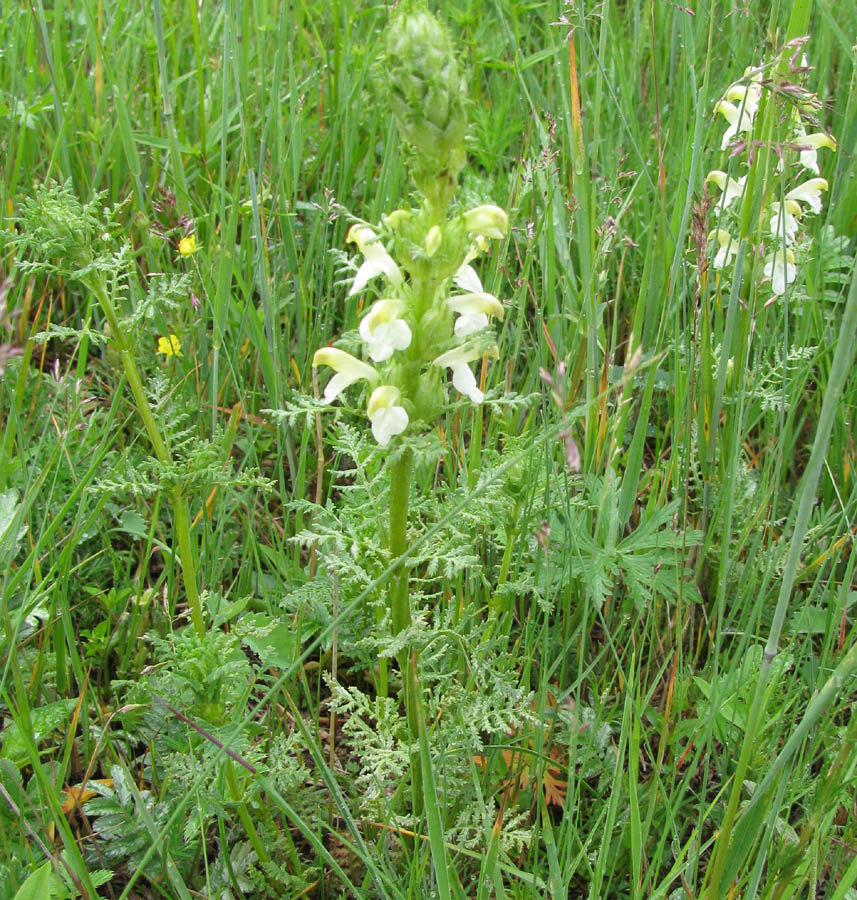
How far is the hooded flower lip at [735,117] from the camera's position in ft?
7.80

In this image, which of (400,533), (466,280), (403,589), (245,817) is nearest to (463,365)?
(466,280)

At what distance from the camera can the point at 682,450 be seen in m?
2.31

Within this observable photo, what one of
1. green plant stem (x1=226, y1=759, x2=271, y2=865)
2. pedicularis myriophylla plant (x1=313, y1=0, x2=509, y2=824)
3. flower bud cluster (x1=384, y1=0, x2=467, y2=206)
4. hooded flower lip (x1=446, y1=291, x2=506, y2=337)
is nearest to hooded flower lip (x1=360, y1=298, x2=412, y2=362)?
pedicularis myriophylla plant (x1=313, y1=0, x2=509, y2=824)

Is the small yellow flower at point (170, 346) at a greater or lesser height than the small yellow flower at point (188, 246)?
lesser

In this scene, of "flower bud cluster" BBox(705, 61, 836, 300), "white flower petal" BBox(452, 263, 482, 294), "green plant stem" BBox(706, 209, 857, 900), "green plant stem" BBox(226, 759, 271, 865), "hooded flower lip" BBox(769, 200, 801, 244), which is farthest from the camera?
"hooded flower lip" BBox(769, 200, 801, 244)

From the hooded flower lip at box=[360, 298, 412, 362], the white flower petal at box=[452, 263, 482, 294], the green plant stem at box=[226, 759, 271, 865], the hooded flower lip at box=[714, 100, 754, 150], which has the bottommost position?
the green plant stem at box=[226, 759, 271, 865]

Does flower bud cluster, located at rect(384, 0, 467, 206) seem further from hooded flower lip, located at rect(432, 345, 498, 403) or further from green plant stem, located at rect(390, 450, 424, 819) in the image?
green plant stem, located at rect(390, 450, 424, 819)

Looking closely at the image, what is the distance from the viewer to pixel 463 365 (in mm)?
1531

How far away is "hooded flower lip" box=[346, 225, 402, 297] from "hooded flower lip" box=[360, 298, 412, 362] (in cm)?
8

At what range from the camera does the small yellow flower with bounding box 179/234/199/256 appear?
2.25m

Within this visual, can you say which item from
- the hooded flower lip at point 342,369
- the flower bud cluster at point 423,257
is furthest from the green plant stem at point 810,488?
the hooded flower lip at point 342,369

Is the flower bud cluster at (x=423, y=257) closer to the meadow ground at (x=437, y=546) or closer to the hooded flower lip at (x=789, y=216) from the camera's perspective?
the meadow ground at (x=437, y=546)

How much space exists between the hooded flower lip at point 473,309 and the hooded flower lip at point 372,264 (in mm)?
110

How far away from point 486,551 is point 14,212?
192cm
